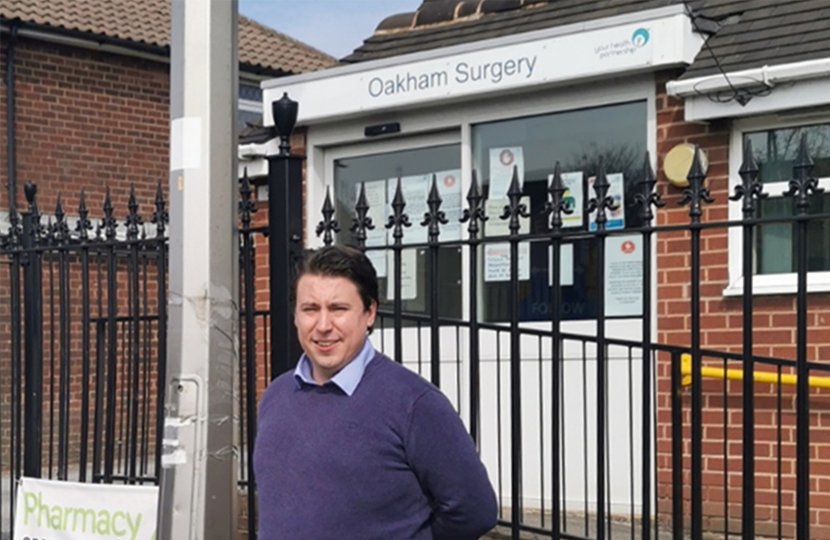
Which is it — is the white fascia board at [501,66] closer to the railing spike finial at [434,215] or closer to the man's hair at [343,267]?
the railing spike finial at [434,215]

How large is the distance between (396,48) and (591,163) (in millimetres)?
2228

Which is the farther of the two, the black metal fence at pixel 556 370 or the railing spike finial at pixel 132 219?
the railing spike finial at pixel 132 219

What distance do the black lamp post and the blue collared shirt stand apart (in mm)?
1249

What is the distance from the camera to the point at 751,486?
11.5 feet

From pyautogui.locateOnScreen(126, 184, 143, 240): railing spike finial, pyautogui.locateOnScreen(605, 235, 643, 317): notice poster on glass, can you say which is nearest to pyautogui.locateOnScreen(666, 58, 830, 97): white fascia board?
pyautogui.locateOnScreen(605, 235, 643, 317): notice poster on glass

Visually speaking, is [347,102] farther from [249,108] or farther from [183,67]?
A: [249,108]

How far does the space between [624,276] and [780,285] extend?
1.01 m

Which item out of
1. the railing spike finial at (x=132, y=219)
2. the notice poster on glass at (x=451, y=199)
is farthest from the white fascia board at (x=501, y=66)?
the railing spike finial at (x=132, y=219)

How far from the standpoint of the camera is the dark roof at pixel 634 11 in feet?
21.4

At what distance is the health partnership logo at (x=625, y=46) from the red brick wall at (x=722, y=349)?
0.29 m

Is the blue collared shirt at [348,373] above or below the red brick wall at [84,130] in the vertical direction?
below

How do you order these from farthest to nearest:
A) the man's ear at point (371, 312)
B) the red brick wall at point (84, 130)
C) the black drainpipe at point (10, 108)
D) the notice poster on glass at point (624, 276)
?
the red brick wall at point (84, 130)
the black drainpipe at point (10, 108)
the notice poster on glass at point (624, 276)
the man's ear at point (371, 312)

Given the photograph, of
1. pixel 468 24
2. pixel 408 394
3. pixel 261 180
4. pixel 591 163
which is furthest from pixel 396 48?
pixel 408 394

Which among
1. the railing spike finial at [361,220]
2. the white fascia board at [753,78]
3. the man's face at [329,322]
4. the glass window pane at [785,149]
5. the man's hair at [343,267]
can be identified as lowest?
the man's face at [329,322]
